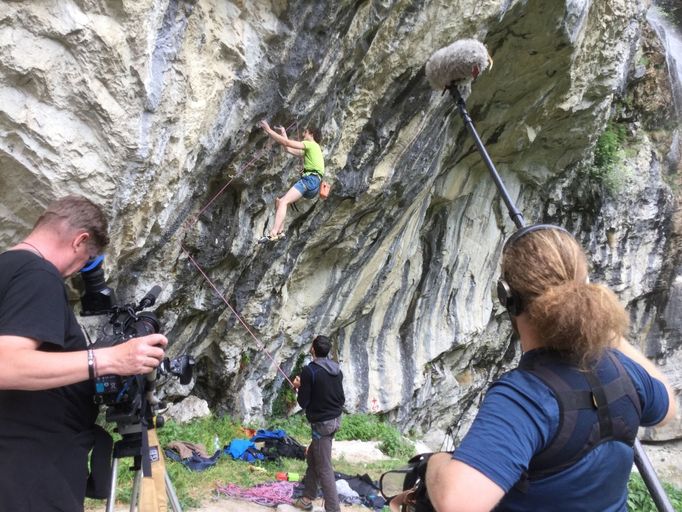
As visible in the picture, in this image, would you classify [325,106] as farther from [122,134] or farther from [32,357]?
[32,357]

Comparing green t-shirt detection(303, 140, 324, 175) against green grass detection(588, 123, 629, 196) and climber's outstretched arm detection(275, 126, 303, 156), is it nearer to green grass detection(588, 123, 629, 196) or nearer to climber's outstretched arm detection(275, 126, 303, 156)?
climber's outstretched arm detection(275, 126, 303, 156)

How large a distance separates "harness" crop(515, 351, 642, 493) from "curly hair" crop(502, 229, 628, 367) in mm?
54

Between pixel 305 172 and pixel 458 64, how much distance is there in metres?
2.62

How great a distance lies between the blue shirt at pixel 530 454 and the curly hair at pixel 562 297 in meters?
0.15

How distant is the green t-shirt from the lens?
646cm

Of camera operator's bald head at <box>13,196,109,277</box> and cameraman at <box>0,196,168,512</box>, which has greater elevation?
camera operator's bald head at <box>13,196,109,277</box>

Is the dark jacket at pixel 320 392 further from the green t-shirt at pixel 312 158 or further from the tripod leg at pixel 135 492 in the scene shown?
the tripod leg at pixel 135 492

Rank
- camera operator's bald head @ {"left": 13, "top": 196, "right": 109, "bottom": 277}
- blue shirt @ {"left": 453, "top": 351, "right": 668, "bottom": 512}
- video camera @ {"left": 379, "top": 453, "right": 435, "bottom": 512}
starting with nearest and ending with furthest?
blue shirt @ {"left": 453, "top": 351, "right": 668, "bottom": 512} → video camera @ {"left": 379, "top": 453, "right": 435, "bottom": 512} → camera operator's bald head @ {"left": 13, "top": 196, "right": 109, "bottom": 277}

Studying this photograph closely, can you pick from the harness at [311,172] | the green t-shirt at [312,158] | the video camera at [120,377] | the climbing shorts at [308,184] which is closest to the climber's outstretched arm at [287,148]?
the green t-shirt at [312,158]

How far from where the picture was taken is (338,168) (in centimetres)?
779

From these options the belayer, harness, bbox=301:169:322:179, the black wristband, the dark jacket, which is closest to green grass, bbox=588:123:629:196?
the belayer

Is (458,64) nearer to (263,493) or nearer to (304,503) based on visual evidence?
(304,503)

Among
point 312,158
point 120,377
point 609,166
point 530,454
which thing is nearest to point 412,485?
point 530,454

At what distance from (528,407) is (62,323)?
155 cm
